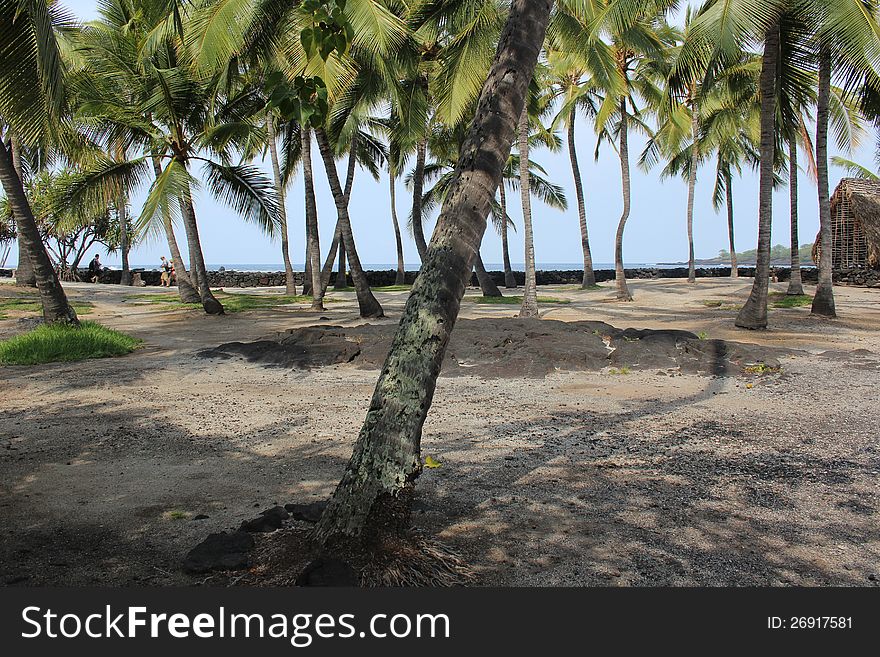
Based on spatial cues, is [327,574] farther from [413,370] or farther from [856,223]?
[856,223]

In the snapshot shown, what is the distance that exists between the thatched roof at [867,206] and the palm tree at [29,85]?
2788 cm

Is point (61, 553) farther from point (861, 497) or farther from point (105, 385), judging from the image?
point (105, 385)

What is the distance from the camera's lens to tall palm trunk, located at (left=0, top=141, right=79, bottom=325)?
11.5m

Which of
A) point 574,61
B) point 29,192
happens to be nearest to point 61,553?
point 574,61

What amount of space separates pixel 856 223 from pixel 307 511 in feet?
101

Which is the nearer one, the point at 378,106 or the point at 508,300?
the point at 378,106

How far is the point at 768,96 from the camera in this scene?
14156 millimetres

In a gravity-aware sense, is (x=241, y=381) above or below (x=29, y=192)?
below

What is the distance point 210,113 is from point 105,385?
34.7 ft

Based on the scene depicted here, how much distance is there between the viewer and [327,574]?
315 cm

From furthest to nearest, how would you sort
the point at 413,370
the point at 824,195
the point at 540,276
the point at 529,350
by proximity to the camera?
the point at 540,276
the point at 824,195
the point at 529,350
the point at 413,370

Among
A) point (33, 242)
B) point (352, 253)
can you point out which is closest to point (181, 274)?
point (352, 253)

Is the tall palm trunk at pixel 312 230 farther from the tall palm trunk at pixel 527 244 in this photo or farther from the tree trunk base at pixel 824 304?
the tree trunk base at pixel 824 304

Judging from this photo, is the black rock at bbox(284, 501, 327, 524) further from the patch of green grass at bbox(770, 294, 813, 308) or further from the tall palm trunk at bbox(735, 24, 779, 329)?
the patch of green grass at bbox(770, 294, 813, 308)
